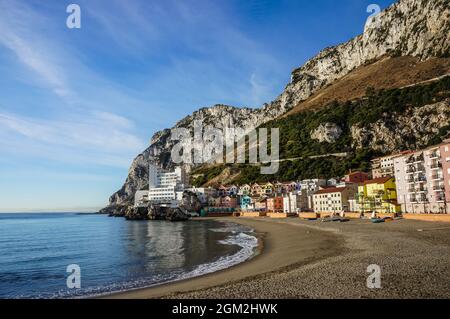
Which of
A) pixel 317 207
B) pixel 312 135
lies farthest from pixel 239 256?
pixel 312 135

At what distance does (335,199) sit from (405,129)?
60.6m

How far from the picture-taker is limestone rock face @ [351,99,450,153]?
422 ft

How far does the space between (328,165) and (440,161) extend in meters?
78.9

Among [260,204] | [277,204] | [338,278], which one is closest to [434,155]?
[338,278]

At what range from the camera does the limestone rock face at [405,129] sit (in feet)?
422

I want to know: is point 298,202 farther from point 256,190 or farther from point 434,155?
point 434,155

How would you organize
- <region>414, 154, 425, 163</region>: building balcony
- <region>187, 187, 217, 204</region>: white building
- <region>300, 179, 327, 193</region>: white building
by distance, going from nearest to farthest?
<region>414, 154, 425, 163</region>: building balcony < <region>300, 179, 327, 193</region>: white building < <region>187, 187, 217, 204</region>: white building

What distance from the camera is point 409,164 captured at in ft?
257

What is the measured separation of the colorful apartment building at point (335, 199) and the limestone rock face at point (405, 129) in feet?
156

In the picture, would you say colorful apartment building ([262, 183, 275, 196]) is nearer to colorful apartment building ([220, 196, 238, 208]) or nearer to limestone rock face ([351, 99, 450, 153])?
colorful apartment building ([220, 196, 238, 208])

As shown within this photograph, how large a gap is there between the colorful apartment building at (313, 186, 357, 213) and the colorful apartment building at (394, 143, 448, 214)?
18.6 metres

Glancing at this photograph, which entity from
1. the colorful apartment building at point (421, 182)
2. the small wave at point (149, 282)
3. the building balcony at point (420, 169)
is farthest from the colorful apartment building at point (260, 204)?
the small wave at point (149, 282)

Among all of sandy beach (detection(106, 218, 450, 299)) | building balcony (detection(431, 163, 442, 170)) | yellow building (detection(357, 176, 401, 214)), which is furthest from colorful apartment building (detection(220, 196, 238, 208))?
sandy beach (detection(106, 218, 450, 299))
